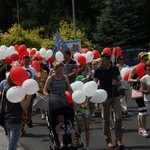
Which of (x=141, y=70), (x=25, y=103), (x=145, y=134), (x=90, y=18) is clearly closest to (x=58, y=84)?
(x=25, y=103)

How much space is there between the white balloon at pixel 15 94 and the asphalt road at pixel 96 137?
8.22 feet

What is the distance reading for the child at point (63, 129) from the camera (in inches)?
338

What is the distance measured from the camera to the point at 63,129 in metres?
8.66

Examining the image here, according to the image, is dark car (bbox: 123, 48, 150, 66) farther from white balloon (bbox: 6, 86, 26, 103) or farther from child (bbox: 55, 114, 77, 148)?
white balloon (bbox: 6, 86, 26, 103)

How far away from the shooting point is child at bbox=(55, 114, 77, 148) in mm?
8594

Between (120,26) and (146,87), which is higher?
(120,26)

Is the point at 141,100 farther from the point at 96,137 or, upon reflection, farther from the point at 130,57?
the point at 130,57

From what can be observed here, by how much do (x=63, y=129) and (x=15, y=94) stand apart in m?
1.44

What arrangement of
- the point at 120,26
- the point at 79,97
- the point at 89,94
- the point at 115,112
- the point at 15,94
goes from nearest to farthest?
the point at 15,94
the point at 79,97
the point at 89,94
the point at 115,112
the point at 120,26

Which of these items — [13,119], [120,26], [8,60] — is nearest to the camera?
[13,119]

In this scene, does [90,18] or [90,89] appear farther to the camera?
[90,18]

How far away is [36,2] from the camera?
220 ft

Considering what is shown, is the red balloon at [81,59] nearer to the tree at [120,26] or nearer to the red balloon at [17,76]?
the red balloon at [17,76]

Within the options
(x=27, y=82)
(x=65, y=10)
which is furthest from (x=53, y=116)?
(x=65, y=10)
